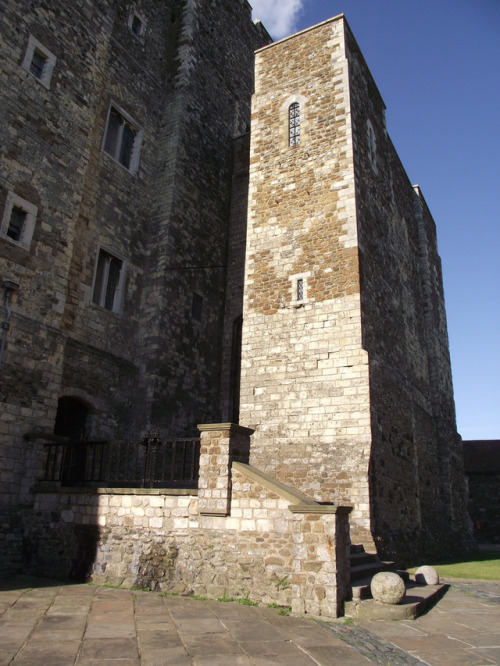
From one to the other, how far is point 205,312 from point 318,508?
33.3 feet

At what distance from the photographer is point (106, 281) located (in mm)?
13461

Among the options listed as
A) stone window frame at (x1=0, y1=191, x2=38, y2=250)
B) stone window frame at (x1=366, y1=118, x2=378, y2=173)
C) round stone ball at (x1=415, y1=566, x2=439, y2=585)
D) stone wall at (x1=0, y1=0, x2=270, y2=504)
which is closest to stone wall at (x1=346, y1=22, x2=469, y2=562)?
stone window frame at (x1=366, y1=118, x2=378, y2=173)

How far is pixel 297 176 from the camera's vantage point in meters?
12.8

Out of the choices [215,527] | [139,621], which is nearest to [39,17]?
[215,527]

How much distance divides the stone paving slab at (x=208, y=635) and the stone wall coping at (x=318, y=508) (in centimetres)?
122

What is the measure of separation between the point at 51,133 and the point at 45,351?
521 cm

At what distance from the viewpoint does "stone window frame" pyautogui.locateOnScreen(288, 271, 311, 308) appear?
461 inches

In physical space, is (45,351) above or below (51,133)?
below

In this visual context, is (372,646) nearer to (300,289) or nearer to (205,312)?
(300,289)

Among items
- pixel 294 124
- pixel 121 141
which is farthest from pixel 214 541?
pixel 121 141

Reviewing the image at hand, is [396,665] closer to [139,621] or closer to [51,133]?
[139,621]

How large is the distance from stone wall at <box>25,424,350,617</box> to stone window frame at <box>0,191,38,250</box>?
5.34 m

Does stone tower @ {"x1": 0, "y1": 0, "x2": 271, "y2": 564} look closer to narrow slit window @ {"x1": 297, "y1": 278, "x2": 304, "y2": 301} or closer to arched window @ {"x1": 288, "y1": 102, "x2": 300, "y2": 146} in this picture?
arched window @ {"x1": 288, "y1": 102, "x2": 300, "y2": 146}

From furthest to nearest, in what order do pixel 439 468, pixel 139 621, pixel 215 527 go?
pixel 439 468, pixel 215 527, pixel 139 621
